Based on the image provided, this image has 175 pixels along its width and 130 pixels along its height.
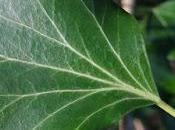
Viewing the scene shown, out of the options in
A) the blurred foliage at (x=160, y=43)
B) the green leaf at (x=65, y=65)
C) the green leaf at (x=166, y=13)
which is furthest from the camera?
the green leaf at (x=166, y=13)

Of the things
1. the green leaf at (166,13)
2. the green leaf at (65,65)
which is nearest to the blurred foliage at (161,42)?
the green leaf at (166,13)

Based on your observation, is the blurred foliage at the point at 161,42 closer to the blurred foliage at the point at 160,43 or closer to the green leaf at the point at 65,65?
the blurred foliage at the point at 160,43

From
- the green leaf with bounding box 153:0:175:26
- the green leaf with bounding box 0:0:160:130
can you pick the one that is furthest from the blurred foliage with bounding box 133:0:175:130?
the green leaf with bounding box 0:0:160:130

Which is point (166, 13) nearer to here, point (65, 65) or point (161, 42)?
point (161, 42)

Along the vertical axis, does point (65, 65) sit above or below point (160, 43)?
above

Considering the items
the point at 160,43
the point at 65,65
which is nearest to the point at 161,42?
the point at 160,43

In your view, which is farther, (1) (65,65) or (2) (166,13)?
(2) (166,13)
